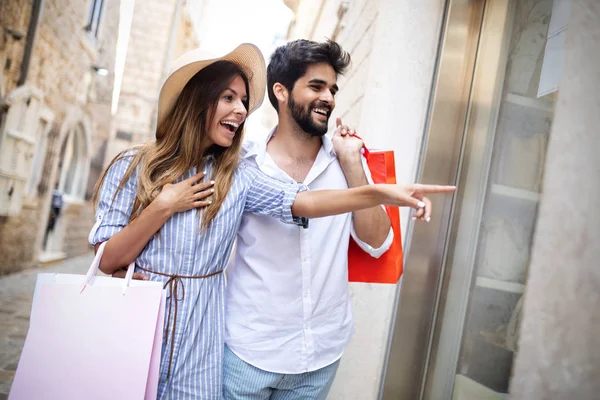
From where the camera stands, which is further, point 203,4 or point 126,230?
point 203,4

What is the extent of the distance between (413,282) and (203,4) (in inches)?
810

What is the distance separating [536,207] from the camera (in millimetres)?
1445

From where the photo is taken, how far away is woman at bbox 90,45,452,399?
1.44 meters

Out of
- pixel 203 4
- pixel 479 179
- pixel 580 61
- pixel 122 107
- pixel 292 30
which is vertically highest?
pixel 203 4

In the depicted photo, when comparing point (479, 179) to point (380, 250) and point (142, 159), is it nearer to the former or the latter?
point (380, 250)

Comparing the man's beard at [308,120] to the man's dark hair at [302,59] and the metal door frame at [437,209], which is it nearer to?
the man's dark hair at [302,59]

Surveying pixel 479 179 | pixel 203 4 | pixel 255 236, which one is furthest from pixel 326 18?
pixel 203 4

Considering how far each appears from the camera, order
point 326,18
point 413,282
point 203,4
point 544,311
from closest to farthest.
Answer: point 544,311, point 413,282, point 326,18, point 203,4

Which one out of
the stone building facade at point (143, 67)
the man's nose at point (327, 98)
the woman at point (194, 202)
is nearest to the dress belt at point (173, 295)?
the woman at point (194, 202)

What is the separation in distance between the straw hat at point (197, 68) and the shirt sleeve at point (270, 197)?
0.36 meters

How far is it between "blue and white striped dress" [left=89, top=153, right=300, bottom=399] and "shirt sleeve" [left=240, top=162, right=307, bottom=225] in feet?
0.33

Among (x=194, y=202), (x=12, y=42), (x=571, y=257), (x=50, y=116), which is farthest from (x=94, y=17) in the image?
(x=571, y=257)

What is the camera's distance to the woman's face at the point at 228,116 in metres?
1.64

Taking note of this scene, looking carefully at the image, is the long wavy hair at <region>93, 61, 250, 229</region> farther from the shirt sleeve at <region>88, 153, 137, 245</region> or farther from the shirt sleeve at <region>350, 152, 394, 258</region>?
the shirt sleeve at <region>350, 152, 394, 258</region>
